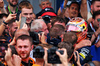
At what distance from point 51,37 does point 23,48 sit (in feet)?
2.08

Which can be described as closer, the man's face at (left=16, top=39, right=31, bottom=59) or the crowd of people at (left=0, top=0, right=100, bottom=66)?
the crowd of people at (left=0, top=0, right=100, bottom=66)

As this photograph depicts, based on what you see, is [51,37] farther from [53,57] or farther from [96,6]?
[96,6]

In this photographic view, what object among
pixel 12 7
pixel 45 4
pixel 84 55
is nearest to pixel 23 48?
pixel 84 55

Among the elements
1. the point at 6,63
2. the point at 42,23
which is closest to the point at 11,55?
the point at 6,63

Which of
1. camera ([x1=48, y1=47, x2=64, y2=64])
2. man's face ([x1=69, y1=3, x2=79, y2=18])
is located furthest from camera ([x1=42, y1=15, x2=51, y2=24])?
camera ([x1=48, y1=47, x2=64, y2=64])

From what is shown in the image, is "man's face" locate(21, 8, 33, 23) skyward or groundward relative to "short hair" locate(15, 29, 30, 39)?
skyward

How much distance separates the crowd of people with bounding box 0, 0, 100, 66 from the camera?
3.99 m

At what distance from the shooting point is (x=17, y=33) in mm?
5059

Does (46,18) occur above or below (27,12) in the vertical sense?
below

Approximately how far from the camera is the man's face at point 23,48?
179 inches

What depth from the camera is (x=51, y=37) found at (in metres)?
4.94

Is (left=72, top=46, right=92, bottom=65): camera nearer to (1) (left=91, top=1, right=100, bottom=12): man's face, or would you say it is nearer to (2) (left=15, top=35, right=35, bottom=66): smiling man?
(2) (left=15, top=35, right=35, bottom=66): smiling man

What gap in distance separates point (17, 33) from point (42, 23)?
23.3 inches

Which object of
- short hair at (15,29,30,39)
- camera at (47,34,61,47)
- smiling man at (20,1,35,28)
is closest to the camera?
camera at (47,34,61,47)
